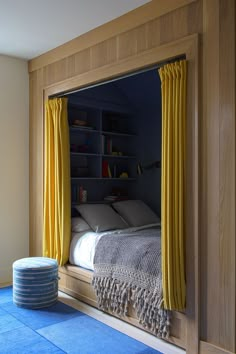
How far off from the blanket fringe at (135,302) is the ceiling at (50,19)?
7.59ft

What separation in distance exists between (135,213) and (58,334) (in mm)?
1890

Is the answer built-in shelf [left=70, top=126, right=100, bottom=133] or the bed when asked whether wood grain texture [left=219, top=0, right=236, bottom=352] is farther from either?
A: built-in shelf [left=70, top=126, right=100, bottom=133]

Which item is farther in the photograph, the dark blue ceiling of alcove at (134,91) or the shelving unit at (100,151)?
the shelving unit at (100,151)

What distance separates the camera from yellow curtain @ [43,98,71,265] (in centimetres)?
387

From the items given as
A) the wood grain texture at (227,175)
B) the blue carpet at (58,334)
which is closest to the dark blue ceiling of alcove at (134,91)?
the wood grain texture at (227,175)

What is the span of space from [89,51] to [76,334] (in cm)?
259

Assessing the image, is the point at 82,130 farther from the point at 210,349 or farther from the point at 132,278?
the point at 210,349

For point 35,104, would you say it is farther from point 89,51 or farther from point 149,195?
point 149,195

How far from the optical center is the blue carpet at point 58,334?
2697 mm

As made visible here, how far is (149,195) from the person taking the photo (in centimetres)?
498

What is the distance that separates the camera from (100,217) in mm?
4195

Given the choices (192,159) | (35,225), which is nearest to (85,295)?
(35,225)

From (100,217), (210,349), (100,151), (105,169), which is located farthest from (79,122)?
(210,349)

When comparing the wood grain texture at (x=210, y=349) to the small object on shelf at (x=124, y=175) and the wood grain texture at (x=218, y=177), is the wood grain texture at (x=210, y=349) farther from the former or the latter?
the small object on shelf at (x=124, y=175)
